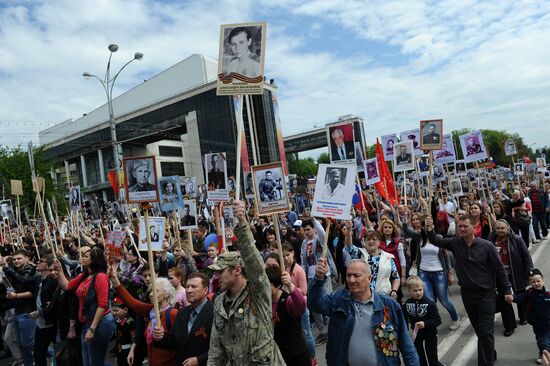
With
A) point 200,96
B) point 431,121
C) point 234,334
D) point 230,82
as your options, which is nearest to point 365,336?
point 234,334

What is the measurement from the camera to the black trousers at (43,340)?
6.16 metres

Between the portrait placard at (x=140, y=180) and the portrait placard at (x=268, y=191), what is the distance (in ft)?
4.22

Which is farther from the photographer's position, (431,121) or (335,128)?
(335,128)

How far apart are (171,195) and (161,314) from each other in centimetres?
597

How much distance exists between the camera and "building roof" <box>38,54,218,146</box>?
7100 cm

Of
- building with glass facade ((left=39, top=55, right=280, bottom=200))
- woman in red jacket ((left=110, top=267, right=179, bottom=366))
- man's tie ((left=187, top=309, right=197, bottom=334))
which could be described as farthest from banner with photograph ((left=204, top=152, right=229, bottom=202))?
building with glass facade ((left=39, top=55, right=280, bottom=200))

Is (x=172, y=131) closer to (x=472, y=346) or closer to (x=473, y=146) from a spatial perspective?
(x=473, y=146)

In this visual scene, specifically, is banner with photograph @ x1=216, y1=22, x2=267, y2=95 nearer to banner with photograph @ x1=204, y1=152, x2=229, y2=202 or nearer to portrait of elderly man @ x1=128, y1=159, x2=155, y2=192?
portrait of elderly man @ x1=128, y1=159, x2=155, y2=192

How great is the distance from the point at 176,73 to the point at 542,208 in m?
68.8

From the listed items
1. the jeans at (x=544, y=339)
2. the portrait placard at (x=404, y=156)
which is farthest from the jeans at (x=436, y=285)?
the portrait placard at (x=404, y=156)

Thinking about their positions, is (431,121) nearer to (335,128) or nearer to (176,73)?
(335,128)

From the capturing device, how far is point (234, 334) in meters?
3.03

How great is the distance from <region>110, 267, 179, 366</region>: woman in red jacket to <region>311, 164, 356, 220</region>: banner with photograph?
65.1 inches

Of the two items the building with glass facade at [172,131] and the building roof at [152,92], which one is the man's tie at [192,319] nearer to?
the building with glass facade at [172,131]
